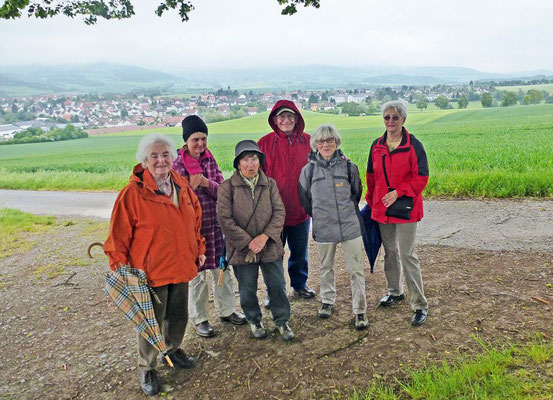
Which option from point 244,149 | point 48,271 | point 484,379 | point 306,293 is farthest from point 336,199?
point 48,271

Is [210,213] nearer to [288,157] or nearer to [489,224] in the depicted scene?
[288,157]

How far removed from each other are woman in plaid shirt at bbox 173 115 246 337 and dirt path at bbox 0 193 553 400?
0.24m

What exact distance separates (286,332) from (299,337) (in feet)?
0.44

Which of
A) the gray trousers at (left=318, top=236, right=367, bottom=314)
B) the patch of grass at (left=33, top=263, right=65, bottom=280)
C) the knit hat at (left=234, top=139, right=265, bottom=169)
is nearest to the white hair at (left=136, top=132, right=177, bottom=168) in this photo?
the knit hat at (left=234, top=139, right=265, bottom=169)

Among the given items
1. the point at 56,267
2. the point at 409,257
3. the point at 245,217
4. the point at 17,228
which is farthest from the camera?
the point at 17,228

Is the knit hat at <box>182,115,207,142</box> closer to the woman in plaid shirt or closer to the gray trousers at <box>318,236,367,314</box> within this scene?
the woman in plaid shirt

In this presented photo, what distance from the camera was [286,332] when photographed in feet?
13.2

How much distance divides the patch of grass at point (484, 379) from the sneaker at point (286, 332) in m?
1.01

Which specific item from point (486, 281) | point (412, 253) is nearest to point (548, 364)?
point (412, 253)

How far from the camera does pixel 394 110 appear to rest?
403cm

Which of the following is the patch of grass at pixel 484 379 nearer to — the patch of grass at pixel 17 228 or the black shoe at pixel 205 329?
the black shoe at pixel 205 329

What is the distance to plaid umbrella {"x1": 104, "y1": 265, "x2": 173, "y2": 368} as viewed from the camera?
3.22 meters

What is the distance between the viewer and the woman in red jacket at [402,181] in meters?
4.04

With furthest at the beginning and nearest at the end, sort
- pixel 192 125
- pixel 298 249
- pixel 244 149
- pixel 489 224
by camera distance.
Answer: pixel 489 224, pixel 298 249, pixel 192 125, pixel 244 149
